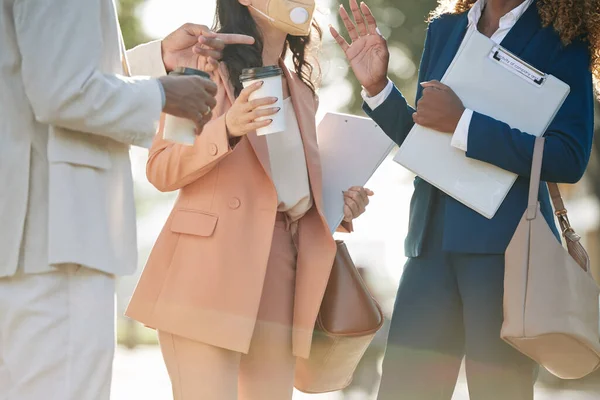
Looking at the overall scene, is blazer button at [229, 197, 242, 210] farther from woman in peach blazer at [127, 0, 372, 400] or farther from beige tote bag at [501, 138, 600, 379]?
beige tote bag at [501, 138, 600, 379]

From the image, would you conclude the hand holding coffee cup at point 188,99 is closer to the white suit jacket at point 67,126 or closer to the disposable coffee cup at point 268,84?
the white suit jacket at point 67,126

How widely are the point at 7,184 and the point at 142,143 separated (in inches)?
14.2

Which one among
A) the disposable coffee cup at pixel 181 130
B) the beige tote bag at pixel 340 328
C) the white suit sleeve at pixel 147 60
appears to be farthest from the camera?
the beige tote bag at pixel 340 328

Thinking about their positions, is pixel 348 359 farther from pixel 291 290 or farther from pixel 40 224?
pixel 40 224

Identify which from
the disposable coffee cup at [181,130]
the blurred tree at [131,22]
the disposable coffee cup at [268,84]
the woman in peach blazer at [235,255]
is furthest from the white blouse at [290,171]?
the blurred tree at [131,22]

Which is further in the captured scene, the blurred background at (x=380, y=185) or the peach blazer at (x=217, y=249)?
the blurred background at (x=380, y=185)

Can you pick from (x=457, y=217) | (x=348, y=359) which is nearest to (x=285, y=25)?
(x=457, y=217)

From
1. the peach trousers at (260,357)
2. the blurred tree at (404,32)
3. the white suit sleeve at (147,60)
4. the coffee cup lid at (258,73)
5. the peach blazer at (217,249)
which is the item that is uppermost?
the coffee cup lid at (258,73)

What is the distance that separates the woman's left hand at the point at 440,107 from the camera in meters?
3.44

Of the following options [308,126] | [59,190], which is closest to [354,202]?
[308,126]

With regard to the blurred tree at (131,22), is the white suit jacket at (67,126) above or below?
above

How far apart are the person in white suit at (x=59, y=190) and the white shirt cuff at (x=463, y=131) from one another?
1211 mm

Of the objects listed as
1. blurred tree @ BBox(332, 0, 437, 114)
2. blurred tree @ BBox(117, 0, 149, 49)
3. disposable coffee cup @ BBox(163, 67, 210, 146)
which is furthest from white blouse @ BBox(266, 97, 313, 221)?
blurred tree @ BBox(117, 0, 149, 49)

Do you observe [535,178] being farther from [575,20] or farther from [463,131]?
[575,20]
